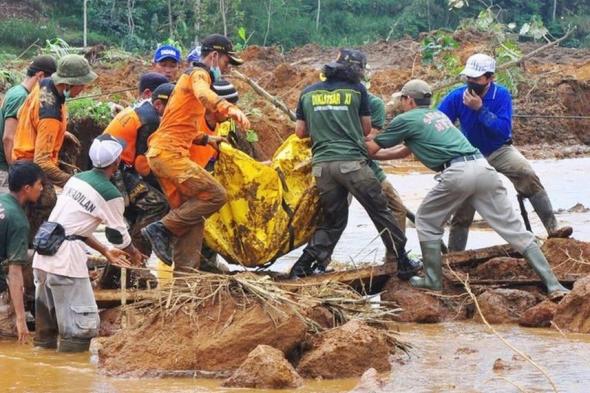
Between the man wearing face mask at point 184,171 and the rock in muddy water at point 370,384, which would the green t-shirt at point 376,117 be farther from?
the rock in muddy water at point 370,384

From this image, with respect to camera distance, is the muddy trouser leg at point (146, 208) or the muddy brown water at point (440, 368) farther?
the muddy trouser leg at point (146, 208)

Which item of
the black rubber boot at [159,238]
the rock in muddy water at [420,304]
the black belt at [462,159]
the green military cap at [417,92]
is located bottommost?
the rock in muddy water at [420,304]

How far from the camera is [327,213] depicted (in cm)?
987

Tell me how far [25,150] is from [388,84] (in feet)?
76.1

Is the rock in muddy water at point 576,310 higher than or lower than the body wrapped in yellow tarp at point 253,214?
lower

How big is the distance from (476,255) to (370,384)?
324 cm

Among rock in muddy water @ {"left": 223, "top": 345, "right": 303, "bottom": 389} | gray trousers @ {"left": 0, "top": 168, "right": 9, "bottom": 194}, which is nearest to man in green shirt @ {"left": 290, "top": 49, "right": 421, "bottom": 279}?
rock in muddy water @ {"left": 223, "top": 345, "right": 303, "bottom": 389}

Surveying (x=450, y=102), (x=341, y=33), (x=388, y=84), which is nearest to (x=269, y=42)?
(x=341, y=33)

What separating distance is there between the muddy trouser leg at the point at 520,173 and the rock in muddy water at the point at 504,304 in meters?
1.14

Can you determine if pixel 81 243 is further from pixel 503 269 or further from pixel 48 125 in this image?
pixel 503 269

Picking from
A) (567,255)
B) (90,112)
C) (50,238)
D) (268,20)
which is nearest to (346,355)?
(50,238)

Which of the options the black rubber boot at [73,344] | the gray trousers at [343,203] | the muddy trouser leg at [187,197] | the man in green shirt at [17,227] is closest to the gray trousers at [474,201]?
the gray trousers at [343,203]

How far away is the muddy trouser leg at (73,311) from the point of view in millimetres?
8422

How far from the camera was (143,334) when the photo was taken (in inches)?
316
